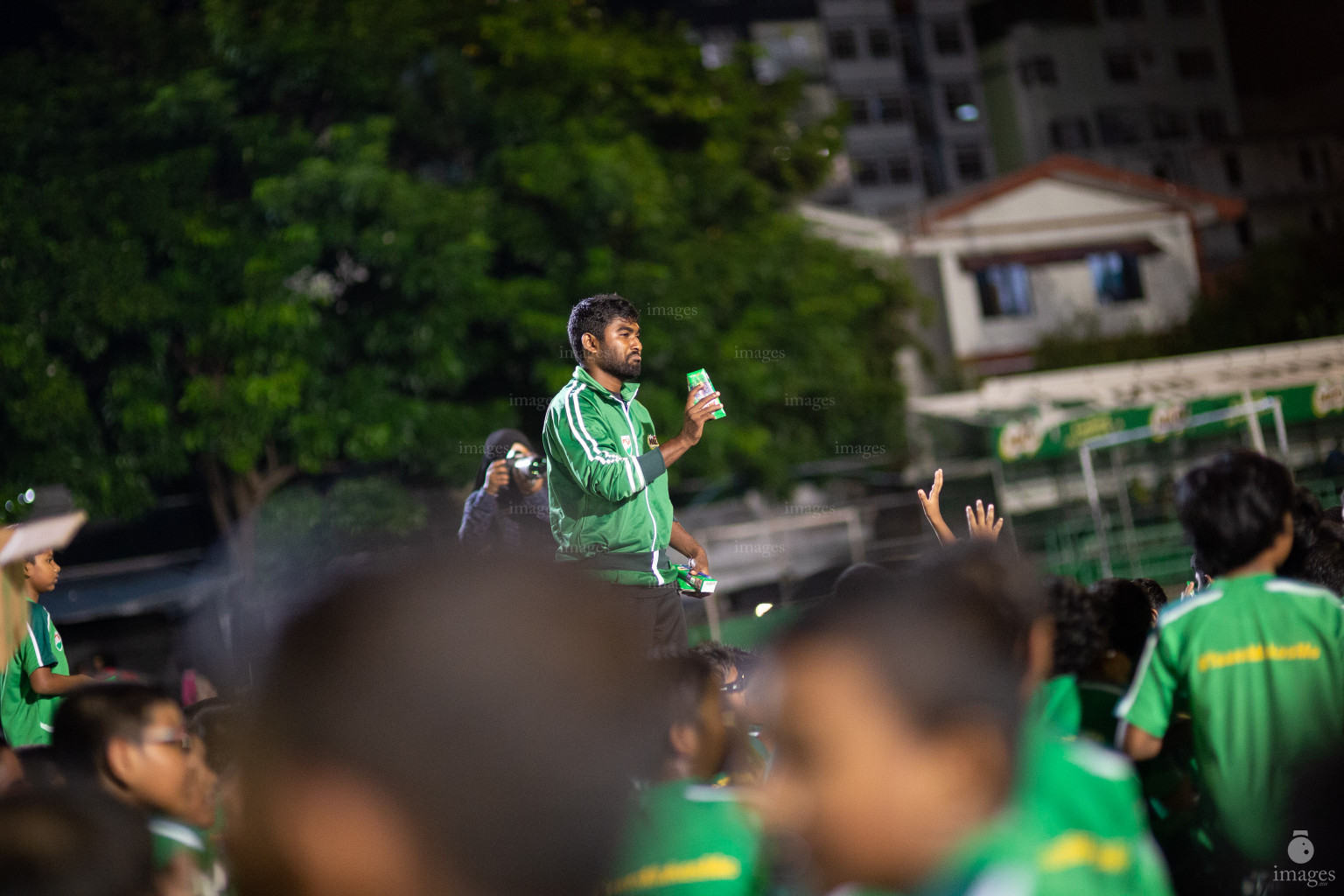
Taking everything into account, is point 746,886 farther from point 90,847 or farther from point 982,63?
point 982,63

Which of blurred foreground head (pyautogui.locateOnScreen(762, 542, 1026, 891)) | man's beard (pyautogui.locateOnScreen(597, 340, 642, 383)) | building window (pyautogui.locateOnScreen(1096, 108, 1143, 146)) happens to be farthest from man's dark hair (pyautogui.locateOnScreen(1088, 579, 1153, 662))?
building window (pyautogui.locateOnScreen(1096, 108, 1143, 146))

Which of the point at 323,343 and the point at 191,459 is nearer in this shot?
the point at 323,343

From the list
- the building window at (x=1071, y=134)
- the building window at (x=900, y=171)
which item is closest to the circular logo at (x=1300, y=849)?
the building window at (x=900, y=171)

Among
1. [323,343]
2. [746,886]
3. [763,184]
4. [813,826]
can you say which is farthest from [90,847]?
[763,184]

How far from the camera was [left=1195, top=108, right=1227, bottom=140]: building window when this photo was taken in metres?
45.1

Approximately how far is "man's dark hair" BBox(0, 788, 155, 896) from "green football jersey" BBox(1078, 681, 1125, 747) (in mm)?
2353

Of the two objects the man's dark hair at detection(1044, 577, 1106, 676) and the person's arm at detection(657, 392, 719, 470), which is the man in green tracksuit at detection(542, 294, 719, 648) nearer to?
the person's arm at detection(657, 392, 719, 470)

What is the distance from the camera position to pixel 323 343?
14.3m

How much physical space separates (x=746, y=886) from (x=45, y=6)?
17.1m

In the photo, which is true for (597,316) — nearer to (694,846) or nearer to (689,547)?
(689,547)

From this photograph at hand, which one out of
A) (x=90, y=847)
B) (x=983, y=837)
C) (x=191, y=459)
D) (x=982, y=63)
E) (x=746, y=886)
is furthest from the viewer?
(x=982, y=63)

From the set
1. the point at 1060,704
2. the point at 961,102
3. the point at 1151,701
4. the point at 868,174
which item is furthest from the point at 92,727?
the point at 961,102

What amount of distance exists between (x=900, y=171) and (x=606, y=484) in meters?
41.9

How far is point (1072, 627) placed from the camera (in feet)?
10.3
